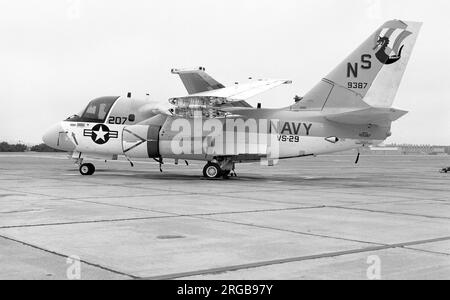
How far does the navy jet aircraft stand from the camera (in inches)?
832

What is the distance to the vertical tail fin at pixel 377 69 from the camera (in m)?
21.1

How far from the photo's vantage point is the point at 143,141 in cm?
2238

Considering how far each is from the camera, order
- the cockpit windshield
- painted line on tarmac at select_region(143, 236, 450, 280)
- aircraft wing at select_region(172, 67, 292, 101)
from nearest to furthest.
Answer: painted line on tarmac at select_region(143, 236, 450, 280) < aircraft wing at select_region(172, 67, 292, 101) < the cockpit windshield

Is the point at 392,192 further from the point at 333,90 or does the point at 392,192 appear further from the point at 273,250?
the point at 273,250

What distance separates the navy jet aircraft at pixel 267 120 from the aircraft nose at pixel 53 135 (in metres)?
1.33

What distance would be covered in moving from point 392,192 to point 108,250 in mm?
11863

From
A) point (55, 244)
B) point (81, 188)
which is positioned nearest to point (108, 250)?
point (55, 244)

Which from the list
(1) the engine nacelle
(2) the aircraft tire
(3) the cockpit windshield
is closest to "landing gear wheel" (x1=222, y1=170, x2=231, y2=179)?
(2) the aircraft tire

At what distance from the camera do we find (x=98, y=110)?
914 inches

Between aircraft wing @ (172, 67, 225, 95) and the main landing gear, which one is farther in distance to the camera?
aircraft wing @ (172, 67, 225, 95)

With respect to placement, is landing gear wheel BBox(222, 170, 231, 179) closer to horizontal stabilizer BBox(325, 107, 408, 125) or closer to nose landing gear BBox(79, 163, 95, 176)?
horizontal stabilizer BBox(325, 107, 408, 125)

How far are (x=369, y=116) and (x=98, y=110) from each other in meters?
11.0

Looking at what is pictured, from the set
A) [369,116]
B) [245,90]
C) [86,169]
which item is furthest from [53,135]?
[369,116]

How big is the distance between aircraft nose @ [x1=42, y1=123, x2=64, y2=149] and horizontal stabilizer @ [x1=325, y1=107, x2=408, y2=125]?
11.4 m
